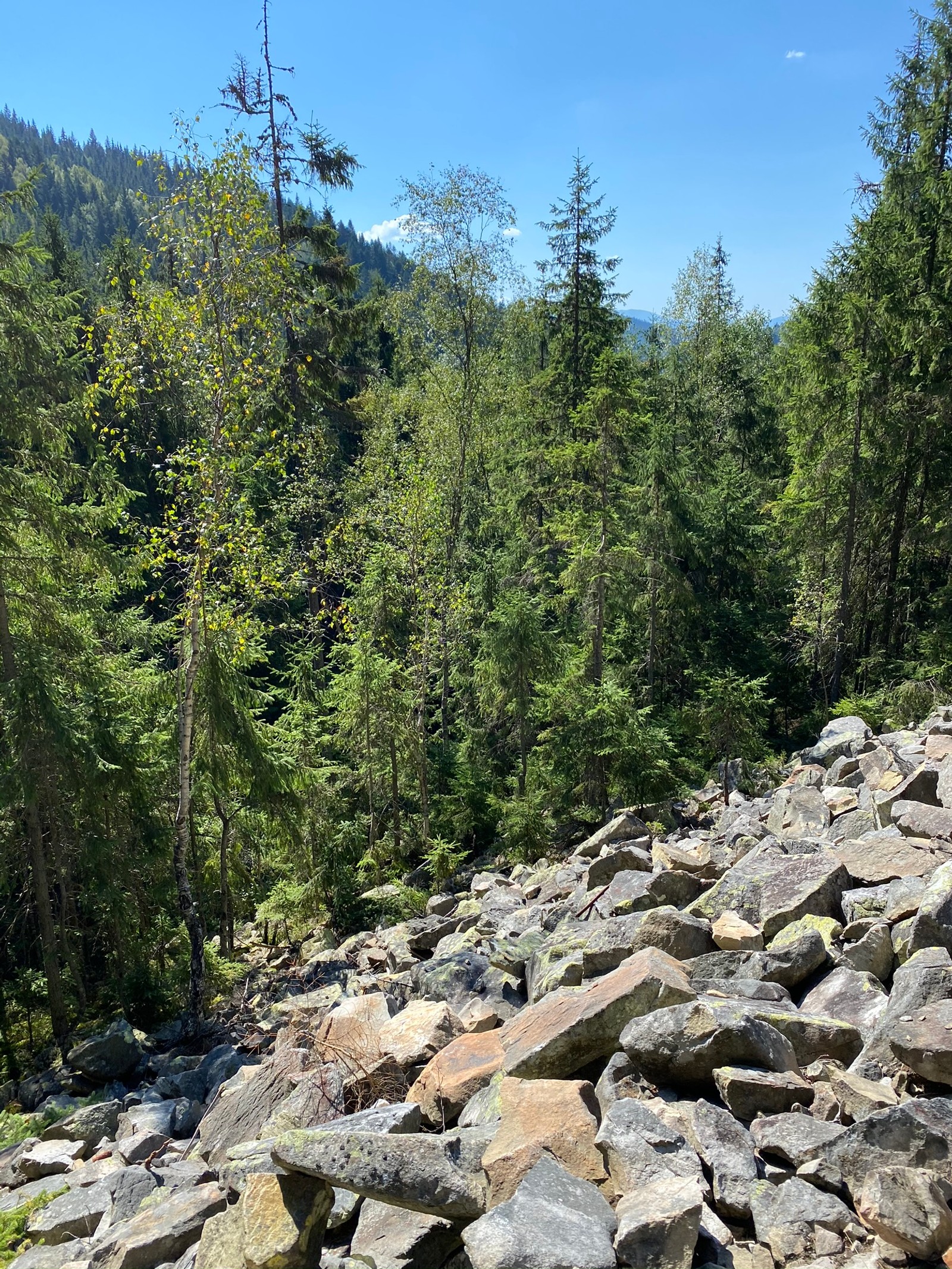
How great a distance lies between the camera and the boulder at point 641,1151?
3.99m

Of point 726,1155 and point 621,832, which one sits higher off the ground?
point 726,1155

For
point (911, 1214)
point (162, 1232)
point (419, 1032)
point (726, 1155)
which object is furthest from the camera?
point (419, 1032)

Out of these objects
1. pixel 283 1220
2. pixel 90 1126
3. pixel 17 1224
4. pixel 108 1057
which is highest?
pixel 283 1220

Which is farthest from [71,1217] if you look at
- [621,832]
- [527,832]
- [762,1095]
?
[527,832]

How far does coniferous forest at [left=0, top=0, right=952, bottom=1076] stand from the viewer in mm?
11312

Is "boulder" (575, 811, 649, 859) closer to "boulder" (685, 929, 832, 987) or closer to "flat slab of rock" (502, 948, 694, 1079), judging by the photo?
"boulder" (685, 929, 832, 987)

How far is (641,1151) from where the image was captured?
13.4 feet

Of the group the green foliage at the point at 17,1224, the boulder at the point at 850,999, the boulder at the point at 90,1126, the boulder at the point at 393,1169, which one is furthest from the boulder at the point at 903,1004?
the boulder at the point at 90,1126

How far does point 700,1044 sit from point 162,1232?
11.7ft

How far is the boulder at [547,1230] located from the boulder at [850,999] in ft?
7.73

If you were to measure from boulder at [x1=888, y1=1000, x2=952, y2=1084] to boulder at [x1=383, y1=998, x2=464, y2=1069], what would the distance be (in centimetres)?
349

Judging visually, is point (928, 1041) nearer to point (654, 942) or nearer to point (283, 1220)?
point (654, 942)

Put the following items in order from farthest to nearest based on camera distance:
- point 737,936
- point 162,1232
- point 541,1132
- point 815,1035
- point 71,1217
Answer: point 737,936
point 71,1217
point 815,1035
point 162,1232
point 541,1132

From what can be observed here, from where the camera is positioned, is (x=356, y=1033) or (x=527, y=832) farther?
(x=527, y=832)
